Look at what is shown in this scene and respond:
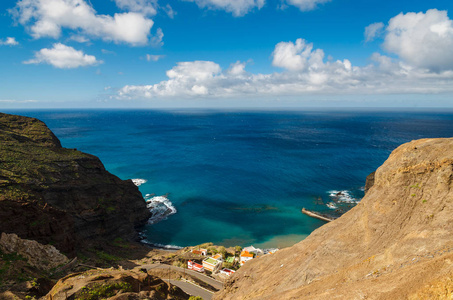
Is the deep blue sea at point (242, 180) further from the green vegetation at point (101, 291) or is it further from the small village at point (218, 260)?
the green vegetation at point (101, 291)

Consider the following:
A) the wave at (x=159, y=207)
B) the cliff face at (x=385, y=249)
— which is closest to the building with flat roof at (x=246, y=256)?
the cliff face at (x=385, y=249)

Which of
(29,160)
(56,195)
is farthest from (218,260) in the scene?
(29,160)

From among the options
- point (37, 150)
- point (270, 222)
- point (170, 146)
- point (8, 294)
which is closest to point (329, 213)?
point (270, 222)

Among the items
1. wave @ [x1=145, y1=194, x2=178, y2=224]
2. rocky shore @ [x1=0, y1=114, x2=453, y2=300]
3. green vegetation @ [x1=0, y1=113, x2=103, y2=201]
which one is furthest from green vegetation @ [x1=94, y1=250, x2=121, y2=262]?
wave @ [x1=145, y1=194, x2=178, y2=224]

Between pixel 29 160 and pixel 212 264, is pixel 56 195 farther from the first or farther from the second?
pixel 212 264

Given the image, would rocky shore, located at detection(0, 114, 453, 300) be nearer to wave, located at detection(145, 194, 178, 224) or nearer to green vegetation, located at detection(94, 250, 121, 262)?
green vegetation, located at detection(94, 250, 121, 262)

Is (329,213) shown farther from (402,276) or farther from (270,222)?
(402,276)
